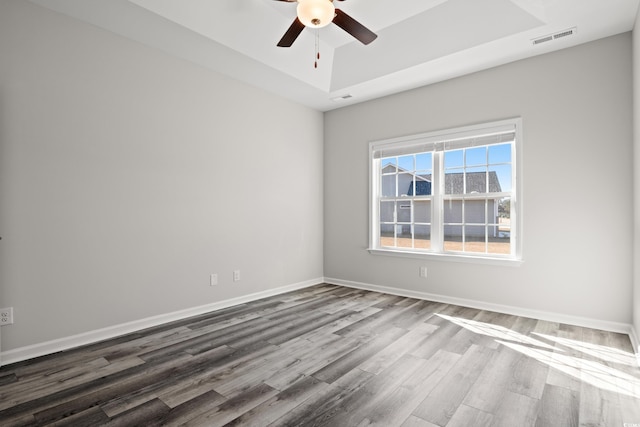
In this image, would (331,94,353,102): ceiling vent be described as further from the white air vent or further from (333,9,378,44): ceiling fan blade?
(333,9,378,44): ceiling fan blade

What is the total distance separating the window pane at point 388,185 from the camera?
5.04 metres

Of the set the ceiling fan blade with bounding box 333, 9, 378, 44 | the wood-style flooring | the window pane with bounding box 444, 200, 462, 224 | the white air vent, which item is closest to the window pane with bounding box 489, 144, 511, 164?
the window pane with bounding box 444, 200, 462, 224

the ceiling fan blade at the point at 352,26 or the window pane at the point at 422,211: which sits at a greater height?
the ceiling fan blade at the point at 352,26

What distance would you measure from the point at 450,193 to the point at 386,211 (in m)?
1.01

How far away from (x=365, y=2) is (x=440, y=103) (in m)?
1.62

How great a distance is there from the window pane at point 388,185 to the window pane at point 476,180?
1.07 meters

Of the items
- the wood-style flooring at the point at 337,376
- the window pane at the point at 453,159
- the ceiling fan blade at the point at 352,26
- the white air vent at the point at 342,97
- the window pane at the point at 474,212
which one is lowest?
the wood-style flooring at the point at 337,376

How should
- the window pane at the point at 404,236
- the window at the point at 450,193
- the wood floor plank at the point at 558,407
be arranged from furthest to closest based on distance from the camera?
the window pane at the point at 404,236 < the window at the point at 450,193 < the wood floor plank at the point at 558,407

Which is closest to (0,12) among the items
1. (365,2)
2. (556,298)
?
(365,2)

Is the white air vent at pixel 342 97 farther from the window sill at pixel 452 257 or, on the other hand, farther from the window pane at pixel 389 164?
the window sill at pixel 452 257

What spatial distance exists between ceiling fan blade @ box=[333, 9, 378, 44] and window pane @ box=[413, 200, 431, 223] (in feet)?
8.03

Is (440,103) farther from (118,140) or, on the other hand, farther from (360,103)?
(118,140)

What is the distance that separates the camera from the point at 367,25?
379 centimetres

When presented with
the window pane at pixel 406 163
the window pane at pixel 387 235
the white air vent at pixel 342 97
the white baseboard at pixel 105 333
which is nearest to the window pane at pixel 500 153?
the window pane at pixel 406 163
